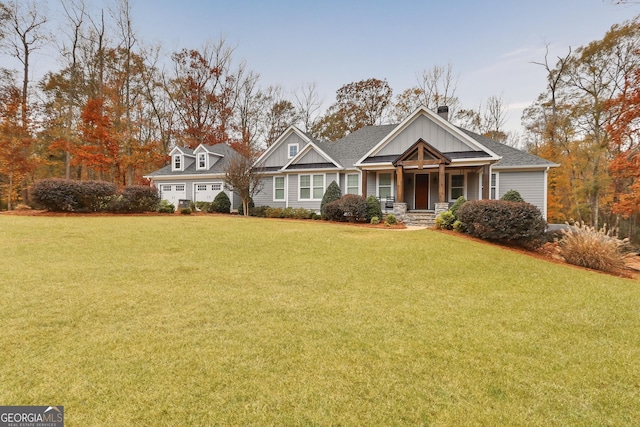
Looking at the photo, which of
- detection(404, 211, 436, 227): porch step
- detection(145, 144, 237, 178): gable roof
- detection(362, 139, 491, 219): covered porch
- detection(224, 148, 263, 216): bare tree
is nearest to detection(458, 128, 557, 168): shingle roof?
detection(362, 139, 491, 219): covered porch

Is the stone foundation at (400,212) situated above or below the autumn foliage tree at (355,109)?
below

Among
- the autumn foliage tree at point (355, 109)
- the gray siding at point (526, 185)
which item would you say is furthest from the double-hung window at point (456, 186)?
the autumn foliage tree at point (355, 109)

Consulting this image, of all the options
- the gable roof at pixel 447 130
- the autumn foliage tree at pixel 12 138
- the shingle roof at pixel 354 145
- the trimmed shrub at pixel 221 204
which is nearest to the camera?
the gable roof at pixel 447 130

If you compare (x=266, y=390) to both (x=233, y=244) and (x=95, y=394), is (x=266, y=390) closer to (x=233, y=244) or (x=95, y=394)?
(x=95, y=394)

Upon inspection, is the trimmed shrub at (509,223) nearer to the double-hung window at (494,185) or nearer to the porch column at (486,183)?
the porch column at (486,183)

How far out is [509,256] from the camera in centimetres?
905

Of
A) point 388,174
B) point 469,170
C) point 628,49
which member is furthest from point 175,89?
point 628,49

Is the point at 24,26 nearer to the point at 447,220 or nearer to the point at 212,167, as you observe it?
the point at 212,167

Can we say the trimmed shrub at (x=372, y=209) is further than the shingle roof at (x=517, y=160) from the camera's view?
No

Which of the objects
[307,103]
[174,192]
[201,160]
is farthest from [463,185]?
[307,103]

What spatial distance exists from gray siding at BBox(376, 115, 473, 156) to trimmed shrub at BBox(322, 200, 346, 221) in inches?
183

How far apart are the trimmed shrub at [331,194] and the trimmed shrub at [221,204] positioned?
6961 mm

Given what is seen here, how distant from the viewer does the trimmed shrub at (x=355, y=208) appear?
15602 millimetres

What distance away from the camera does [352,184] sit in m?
19.7
